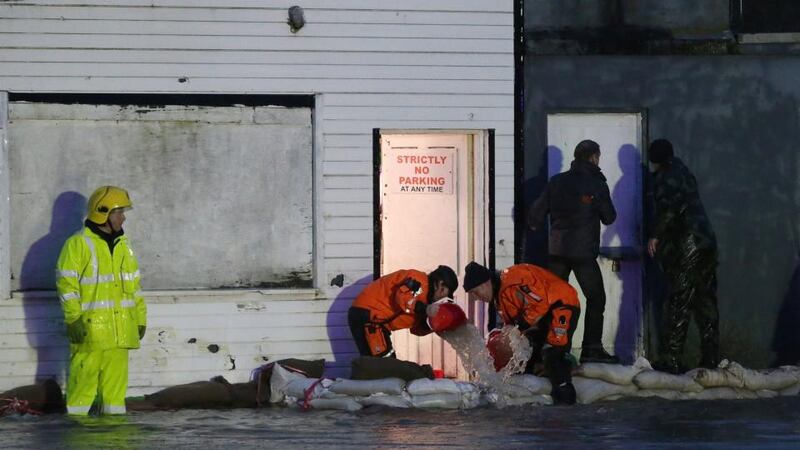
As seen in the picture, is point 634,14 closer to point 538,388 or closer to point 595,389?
Result: point 595,389

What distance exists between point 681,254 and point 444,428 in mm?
3212

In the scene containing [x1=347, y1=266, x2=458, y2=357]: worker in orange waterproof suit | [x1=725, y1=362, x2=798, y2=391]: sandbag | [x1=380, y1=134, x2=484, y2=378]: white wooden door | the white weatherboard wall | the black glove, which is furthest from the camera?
[x1=380, y1=134, x2=484, y2=378]: white wooden door

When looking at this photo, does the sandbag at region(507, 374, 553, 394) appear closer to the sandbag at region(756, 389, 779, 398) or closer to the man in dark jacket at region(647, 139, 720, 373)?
the man in dark jacket at region(647, 139, 720, 373)

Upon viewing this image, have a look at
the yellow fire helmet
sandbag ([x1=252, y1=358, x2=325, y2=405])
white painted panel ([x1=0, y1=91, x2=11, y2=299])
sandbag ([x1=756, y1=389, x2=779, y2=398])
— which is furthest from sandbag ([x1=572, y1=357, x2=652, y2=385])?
white painted panel ([x1=0, y1=91, x2=11, y2=299])

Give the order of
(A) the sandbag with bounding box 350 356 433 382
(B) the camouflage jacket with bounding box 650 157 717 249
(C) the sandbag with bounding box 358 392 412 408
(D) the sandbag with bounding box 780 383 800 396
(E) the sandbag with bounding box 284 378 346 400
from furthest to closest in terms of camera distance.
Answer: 1. (B) the camouflage jacket with bounding box 650 157 717 249
2. (D) the sandbag with bounding box 780 383 800 396
3. (A) the sandbag with bounding box 350 356 433 382
4. (E) the sandbag with bounding box 284 378 346 400
5. (C) the sandbag with bounding box 358 392 412 408

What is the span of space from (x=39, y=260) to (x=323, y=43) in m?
3.04

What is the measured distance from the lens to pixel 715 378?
1413cm

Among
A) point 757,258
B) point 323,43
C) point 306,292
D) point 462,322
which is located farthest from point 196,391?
point 757,258

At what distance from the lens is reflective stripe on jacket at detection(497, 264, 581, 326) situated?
45.4 feet

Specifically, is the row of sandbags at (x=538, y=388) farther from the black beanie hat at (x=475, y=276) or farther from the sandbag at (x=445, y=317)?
the black beanie hat at (x=475, y=276)

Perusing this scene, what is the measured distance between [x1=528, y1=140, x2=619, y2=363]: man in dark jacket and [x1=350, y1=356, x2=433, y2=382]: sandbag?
5.63 ft

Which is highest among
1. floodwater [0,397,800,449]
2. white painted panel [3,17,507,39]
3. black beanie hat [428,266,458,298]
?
white painted panel [3,17,507,39]

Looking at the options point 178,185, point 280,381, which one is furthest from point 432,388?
point 178,185

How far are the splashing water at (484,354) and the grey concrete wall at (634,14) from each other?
287cm
